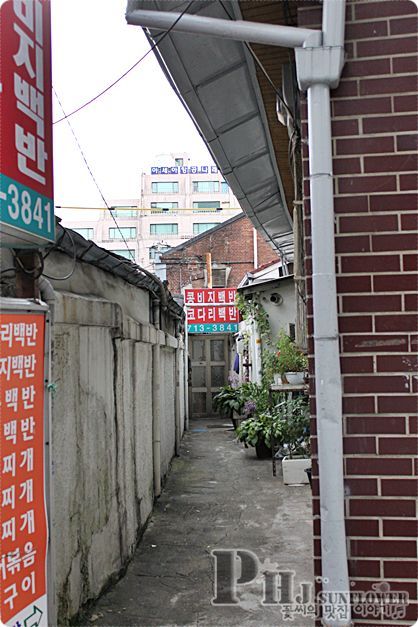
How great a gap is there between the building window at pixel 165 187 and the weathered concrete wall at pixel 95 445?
157 feet

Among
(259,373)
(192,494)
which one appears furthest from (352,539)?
(259,373)

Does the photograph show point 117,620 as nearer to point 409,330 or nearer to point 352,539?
point 352,539

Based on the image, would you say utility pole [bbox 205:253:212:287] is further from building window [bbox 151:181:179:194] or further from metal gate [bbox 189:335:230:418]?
building window [bbox 151:181:179:194]

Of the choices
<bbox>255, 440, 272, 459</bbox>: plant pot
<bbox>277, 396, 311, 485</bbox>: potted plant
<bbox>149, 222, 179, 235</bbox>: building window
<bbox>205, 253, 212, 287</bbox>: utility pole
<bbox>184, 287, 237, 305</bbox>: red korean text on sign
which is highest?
<bbox>149, 222, 179, 235</bbox>: building window

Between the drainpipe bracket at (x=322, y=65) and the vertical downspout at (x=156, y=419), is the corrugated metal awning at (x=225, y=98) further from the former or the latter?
the vertical downspout at (x=156, y=419)

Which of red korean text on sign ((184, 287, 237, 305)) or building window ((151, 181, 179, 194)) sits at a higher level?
building window ((151, 181, 179, 194))

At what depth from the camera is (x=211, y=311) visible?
18.1m

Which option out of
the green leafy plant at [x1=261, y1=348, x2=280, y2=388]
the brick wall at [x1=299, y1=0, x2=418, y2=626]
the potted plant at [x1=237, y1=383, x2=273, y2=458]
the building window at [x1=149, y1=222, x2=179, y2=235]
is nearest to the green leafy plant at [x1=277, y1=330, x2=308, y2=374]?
the green leafy plant at [x1=261, y1=348, x2=280, y2=388]

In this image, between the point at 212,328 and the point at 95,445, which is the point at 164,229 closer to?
the point at 212,328

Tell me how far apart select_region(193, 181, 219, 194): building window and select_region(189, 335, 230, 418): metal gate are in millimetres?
36375

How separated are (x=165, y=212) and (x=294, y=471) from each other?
4420 cm

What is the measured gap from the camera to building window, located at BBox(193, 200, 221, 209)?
52.6 m

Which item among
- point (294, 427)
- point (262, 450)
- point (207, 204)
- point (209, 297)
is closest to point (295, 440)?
point (294, 427)

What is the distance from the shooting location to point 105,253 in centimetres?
479
